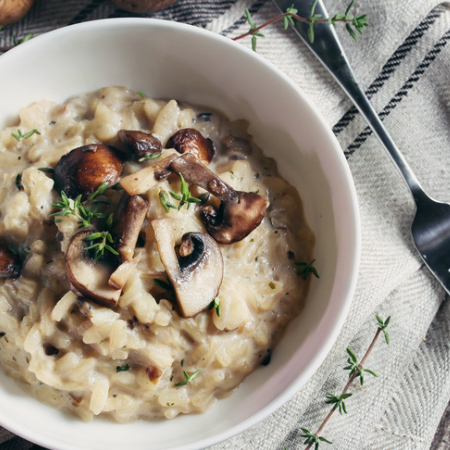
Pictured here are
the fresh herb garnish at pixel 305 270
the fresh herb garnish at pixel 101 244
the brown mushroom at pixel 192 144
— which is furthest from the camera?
the fresh herb garnish at pixel 305 270

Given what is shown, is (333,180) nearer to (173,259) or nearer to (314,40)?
(173,259)

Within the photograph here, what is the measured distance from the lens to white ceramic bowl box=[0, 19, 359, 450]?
9.11 feet

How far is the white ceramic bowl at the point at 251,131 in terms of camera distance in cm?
278

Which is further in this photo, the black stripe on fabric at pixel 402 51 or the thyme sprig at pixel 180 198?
the black stripe on fabric at pixel 402 51

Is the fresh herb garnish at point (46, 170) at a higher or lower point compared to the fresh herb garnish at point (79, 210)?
lower

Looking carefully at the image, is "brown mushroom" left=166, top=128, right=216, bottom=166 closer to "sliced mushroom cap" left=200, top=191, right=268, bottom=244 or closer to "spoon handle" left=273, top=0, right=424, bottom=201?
"sliced mushroom cap" left=200, top=191, right=268, bottom=244

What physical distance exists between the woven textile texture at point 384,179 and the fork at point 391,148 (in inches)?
3.3

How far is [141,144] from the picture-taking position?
273 cm

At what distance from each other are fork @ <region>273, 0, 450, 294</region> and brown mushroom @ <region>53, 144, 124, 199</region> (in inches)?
68.0

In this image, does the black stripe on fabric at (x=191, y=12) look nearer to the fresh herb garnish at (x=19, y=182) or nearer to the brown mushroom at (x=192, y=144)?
the brown mushroom at (x=192, y=144)

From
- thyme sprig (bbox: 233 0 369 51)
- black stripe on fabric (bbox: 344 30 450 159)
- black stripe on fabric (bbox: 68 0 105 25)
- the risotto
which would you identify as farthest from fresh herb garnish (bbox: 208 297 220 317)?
black stripe on fabric (bbox: 68 0 105 25)

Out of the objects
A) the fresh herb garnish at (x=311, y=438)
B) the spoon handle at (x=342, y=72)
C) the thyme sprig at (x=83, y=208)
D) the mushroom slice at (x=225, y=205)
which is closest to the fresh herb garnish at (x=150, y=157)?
the mushroom slice at (x=225, y=205)

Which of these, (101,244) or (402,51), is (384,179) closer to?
(402,51)

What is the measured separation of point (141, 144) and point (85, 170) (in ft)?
1.00
